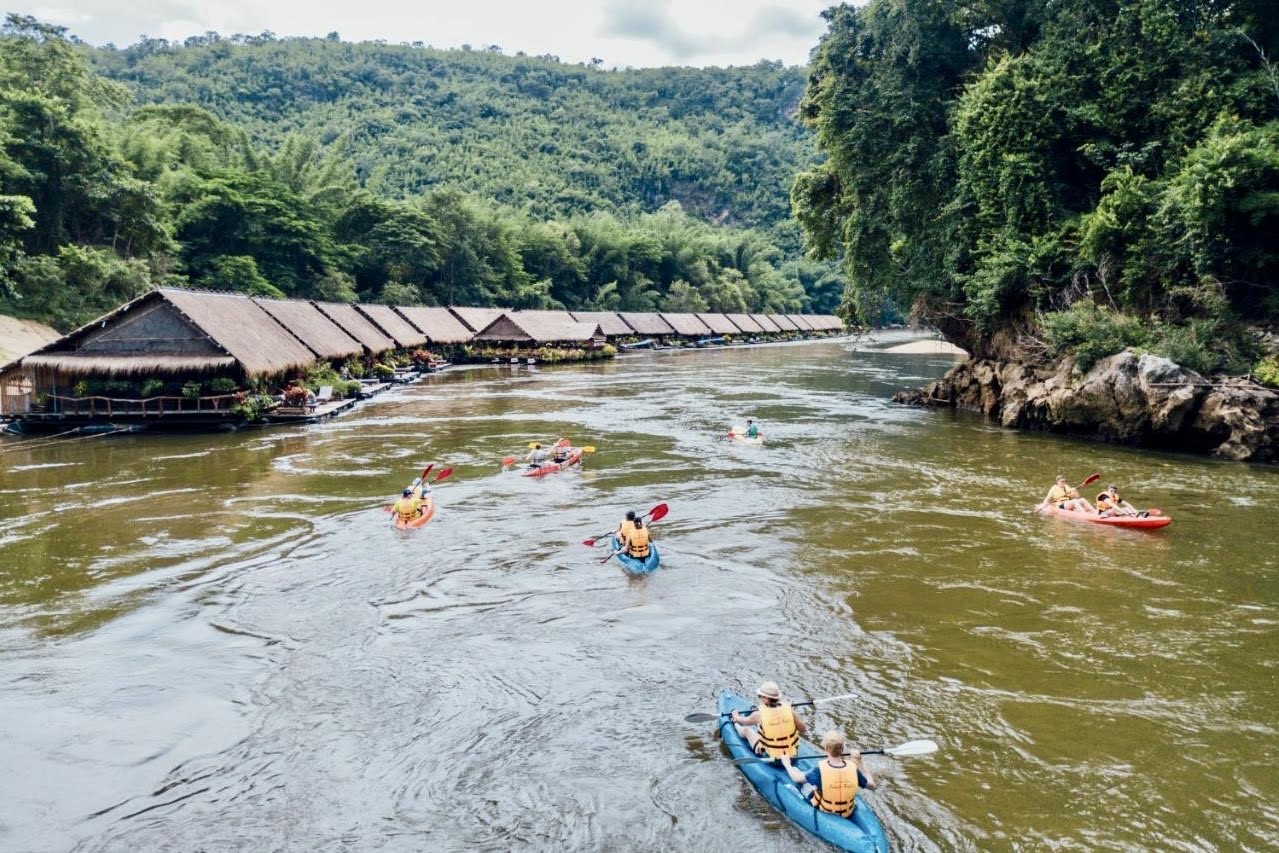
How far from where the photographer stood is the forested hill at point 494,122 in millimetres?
129750

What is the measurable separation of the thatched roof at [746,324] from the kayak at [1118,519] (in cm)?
7769

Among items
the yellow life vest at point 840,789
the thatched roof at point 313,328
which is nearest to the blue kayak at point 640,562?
the yellow life vest at point 840,789

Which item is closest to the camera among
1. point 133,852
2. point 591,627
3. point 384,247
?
point 133,852

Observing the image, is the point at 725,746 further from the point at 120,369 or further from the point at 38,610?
the point at 120,369

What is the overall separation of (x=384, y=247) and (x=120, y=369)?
4627cm

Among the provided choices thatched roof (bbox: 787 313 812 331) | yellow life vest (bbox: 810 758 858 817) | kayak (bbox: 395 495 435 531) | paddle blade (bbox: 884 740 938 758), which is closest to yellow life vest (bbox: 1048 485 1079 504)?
paddle blade (bbox: 884 740 938 758)

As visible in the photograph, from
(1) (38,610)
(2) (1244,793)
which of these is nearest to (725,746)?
(2) (1244,793)

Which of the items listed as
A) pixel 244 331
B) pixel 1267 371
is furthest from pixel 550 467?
pixel 1267 371

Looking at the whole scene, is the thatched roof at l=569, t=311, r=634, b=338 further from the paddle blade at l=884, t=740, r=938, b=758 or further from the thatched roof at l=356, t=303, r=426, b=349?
the paddle blade at l=884, t=740, r=938, b=758

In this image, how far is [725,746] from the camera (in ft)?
29.5

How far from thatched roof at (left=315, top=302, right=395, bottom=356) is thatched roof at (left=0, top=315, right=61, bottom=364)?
11532 millimetres

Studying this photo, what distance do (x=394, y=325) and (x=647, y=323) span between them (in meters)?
34.6

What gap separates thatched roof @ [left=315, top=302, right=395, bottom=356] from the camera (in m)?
43.2

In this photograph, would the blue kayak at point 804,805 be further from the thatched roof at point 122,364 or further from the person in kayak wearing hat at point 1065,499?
the thatched roof at point 122,364
